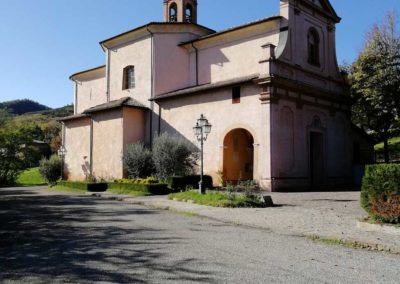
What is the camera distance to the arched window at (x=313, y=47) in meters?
25.6

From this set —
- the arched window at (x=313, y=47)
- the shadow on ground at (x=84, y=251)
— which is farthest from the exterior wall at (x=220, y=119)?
the shadow on ground at (x=84, y=251)

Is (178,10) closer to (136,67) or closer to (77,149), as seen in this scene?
(136,67)

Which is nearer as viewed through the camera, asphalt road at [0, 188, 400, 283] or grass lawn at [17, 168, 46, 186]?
asphalt road at [0, 188, 400, 283]

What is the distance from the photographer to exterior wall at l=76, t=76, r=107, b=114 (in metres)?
34.8

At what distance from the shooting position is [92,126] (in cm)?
2972

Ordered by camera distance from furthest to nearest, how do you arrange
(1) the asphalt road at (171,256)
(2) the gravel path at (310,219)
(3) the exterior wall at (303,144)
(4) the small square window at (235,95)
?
(4) the small square window at (235,95) → (3) the exterior wall at (303,144) → (2) the gravel path at (310,219) → (1) the asphalt road at (171,256)

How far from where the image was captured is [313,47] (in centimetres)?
2602

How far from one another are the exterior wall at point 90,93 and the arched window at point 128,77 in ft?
12.0

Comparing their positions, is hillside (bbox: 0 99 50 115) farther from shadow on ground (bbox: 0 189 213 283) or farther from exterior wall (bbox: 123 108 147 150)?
shadow on ground (bbox: 0 189 213 283)

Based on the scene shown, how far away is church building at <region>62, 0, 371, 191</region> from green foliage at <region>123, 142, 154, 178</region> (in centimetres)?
233

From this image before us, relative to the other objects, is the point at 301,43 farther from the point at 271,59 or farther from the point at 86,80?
the point at 86,80

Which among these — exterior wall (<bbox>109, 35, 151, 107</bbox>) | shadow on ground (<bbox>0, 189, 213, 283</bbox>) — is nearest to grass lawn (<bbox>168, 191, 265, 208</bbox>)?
shadow on ground (<bbox>0, 189, 213, 283</bbox>)

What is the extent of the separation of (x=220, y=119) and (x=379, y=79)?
36.0ft

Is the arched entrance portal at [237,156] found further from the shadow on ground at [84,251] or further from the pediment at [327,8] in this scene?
the shadow on ground at [84,251]
